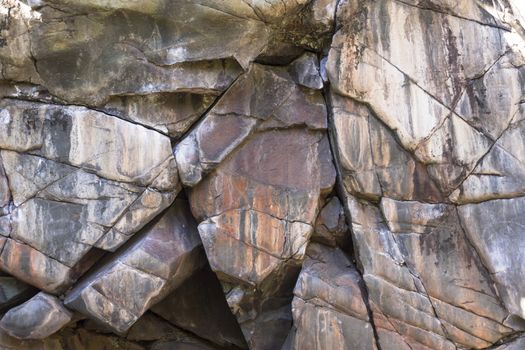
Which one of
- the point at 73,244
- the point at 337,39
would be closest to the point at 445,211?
the point at 337,39

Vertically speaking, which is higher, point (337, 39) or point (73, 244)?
point (337, 39)

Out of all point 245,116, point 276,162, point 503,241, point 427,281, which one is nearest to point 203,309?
point 276,162

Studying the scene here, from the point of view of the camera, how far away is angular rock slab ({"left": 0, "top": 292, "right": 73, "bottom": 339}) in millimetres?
5316

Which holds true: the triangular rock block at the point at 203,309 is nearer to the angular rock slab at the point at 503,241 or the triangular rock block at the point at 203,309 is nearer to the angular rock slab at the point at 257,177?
the angular rock slab at the point at 257,177

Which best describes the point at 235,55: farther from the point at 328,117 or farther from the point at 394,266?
the point at 394,266

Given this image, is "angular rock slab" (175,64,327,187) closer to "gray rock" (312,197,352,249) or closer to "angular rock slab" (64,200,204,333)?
"angular rock slab" (64,200,204,333)

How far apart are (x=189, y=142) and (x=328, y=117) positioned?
120 centimetres

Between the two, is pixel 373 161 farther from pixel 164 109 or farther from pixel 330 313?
pixel 164 109

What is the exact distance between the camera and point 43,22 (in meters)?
5.30

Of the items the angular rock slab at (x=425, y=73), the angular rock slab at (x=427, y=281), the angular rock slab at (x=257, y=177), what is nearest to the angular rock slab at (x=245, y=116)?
the angular rock slab at (x=257, y=177)

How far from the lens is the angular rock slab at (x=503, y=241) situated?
5.15 metres

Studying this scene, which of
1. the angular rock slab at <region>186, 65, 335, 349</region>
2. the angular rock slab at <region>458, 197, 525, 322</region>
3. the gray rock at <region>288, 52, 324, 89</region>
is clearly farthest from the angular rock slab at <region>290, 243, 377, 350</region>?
the gray rock at <region>288, 52, 324, 89</region>

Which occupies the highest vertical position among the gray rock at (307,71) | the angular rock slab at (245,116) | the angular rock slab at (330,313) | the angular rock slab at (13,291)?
the gray rock at (307,71)

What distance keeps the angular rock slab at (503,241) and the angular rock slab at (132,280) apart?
92.5 inches
